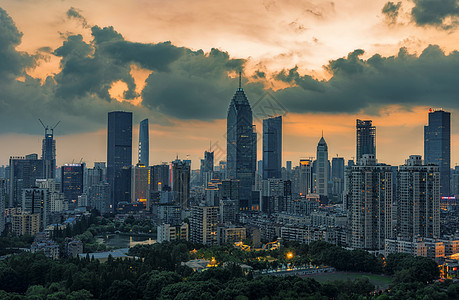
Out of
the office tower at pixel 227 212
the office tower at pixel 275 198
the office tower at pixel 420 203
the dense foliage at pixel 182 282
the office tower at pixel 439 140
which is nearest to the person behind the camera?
the dense foliage at pixel 182 282

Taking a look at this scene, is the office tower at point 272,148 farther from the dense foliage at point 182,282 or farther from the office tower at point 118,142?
the dense foliage at point 182,282

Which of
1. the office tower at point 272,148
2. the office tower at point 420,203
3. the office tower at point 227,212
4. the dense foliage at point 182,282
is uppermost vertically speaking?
the office tower at point 272,148

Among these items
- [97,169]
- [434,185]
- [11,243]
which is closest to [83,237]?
[11,243]

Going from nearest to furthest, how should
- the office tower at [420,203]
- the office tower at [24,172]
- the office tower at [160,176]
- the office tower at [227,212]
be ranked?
the office tower at [420,203]
the office tower at [227,212]
the office tower at [24,172]
the office tower at [160,176]

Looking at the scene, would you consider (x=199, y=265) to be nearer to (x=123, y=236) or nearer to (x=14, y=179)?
(x=123, y=236)

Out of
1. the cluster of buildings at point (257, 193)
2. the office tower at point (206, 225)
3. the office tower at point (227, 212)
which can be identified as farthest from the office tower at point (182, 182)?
the office tower at point (206, 225)

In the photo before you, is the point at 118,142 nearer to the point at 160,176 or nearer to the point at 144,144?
the point at 160,176

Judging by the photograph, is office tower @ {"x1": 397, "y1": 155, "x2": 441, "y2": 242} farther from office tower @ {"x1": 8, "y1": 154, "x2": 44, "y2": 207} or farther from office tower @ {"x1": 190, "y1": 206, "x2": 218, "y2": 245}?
office tower @ {"x1": 8, "y1": 154, "x2": 44, "y2": 207}
